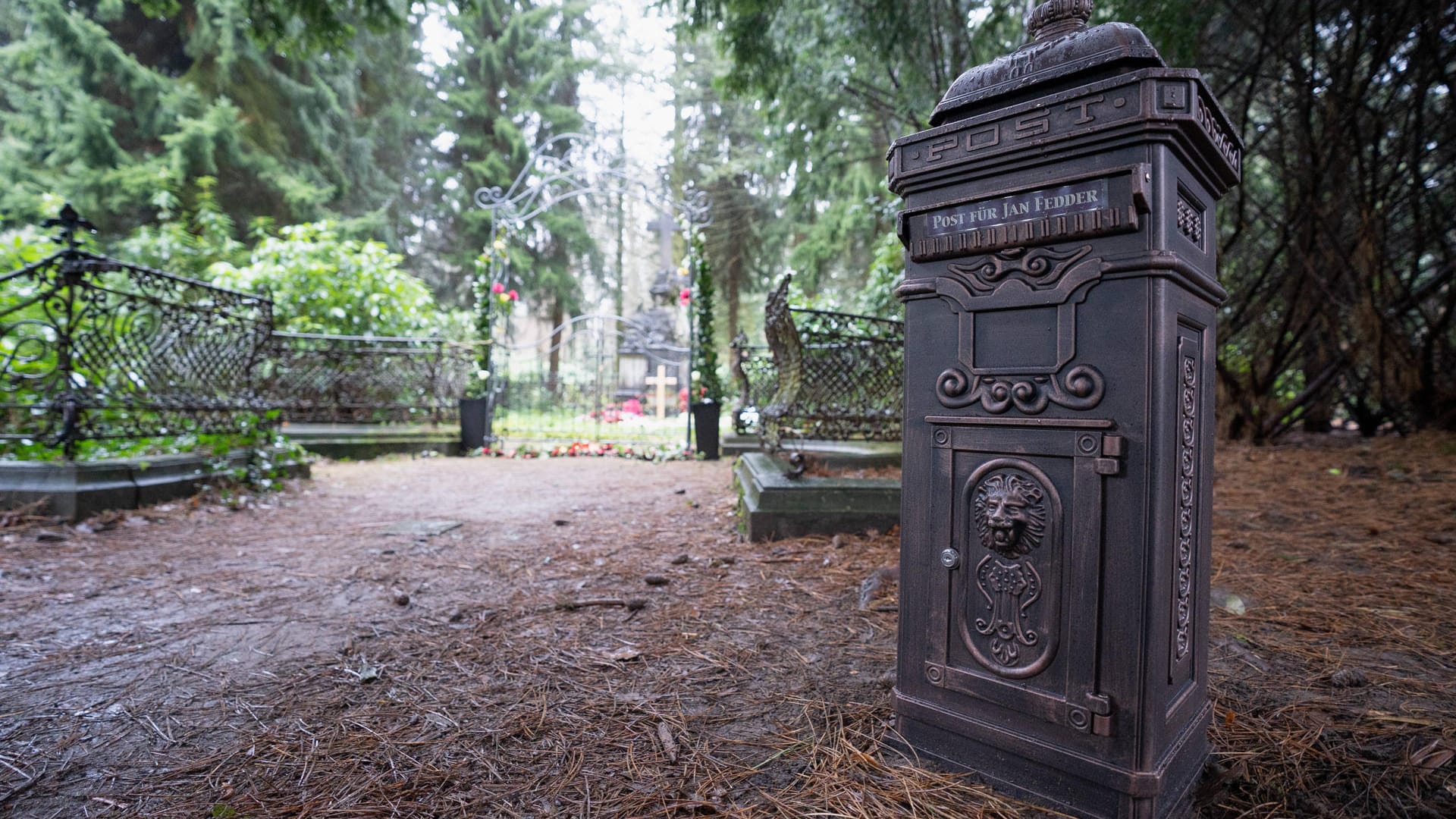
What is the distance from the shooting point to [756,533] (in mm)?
4293

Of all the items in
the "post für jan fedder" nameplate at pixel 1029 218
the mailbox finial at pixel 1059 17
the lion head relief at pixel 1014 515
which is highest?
the mailbox finial at pixel 1059 17

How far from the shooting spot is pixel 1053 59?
1.60m

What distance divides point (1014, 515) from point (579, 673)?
5.11 feet

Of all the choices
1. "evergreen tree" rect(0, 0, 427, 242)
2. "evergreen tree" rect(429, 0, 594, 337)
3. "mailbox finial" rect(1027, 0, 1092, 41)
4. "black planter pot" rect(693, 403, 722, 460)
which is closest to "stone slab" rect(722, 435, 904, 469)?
"black planter pot" rect(693, 403, 722, 460)

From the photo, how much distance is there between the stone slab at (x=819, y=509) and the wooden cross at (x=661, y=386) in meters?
9.20

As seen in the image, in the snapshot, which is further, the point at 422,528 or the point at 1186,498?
the point at 422,528

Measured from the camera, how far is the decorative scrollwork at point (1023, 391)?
1503 mm

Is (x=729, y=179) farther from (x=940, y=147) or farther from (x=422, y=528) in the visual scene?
(x=940, y=147)

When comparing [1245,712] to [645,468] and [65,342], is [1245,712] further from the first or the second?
[645,468]

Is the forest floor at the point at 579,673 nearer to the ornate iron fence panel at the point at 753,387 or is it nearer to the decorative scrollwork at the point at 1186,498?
the decorative scrollwork at the point at 1186,498

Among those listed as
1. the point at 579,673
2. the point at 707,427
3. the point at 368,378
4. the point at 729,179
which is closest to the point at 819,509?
the point at 579,673

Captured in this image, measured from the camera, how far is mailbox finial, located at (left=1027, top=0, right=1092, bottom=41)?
5.51ft

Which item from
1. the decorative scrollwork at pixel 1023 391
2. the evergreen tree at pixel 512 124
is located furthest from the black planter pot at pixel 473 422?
the evergreen tree at pixel 512 124

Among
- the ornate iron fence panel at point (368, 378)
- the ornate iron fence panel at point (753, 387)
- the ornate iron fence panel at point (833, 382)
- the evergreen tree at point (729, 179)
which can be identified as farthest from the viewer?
the evergreen tree at point (729, 179)
